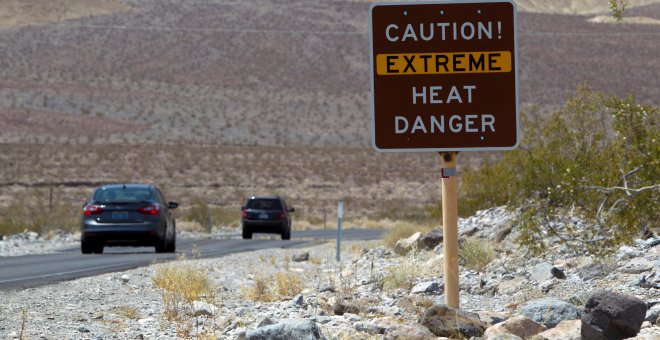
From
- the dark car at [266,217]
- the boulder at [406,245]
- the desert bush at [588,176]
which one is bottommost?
the dark car at [266,217]

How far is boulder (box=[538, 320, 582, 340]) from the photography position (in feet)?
29.7

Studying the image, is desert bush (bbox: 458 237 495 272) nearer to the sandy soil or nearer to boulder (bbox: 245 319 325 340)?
boulder (bbox: 245 319 325 340)

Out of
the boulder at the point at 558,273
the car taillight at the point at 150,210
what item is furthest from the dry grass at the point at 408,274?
the car taillight at the point at 150,210

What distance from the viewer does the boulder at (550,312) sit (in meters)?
9.98

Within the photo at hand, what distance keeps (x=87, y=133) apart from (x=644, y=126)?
70480 millimetres

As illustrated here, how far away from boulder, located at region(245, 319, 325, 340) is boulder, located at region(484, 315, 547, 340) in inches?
51.8

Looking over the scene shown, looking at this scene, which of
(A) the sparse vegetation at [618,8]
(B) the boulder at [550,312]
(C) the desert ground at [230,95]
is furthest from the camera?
(C) the desert ground at [230,95]

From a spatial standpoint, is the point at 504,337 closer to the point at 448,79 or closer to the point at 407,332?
the point at 407,332

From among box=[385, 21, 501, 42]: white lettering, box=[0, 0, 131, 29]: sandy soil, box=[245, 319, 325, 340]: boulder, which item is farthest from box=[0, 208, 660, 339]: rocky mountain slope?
box=[0, 0, 131, 29]: sandy soil

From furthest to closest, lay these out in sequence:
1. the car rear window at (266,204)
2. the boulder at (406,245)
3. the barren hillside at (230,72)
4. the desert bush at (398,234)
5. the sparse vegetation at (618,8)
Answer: the barren hillside at (230,72), the car rear window at (266,204), the desert bush at (398,234), the boulder at (406,245), the sparse vegetation at (618,8)

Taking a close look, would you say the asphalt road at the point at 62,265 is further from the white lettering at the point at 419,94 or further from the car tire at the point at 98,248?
the white lettering at the point at 419,94

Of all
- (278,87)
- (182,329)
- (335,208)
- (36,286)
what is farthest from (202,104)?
(182,329)

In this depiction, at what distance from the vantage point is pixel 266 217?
4188 cm

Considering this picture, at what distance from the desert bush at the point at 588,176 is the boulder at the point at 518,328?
15.9 feet
